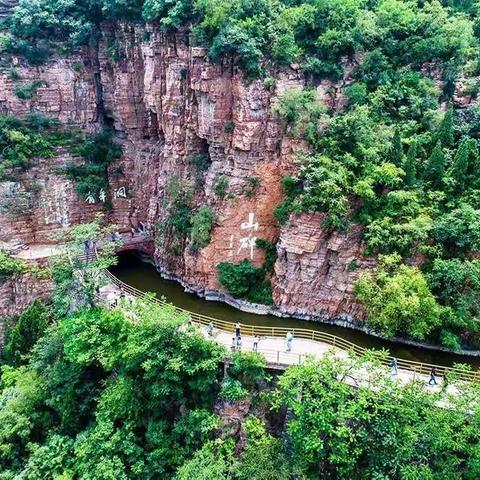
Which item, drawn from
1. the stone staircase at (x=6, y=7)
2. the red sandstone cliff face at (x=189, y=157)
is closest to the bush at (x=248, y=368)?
the red sandstone cliff face at (x=189, y=157)

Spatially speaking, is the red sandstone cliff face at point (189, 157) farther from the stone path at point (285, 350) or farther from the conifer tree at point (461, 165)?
the conifer tree at point (461, 165)

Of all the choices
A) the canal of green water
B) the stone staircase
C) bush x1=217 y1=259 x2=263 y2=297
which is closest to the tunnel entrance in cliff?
the canal of green water

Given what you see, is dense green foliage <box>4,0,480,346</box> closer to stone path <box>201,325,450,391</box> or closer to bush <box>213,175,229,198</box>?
bush <box>213,175,229,198</box>

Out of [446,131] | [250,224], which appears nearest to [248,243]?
[250,224]

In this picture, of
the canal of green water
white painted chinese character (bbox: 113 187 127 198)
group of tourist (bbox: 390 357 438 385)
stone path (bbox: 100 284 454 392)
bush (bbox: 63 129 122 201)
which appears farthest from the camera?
white painted chinese character (bbox: 113 187 127 198)

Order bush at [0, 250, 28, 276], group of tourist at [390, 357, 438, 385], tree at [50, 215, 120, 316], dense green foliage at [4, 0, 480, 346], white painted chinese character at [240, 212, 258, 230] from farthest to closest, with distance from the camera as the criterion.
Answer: bush at [0, 250, 28, 276]
white painted chinese character at [240, 212, 258, 230]
tree at [50, 215, 120, 316]
dense green foliage at [4, 0, 480, 346]
group of tourist at [390, 357, 438, 385]

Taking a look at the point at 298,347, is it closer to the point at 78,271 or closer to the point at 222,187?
the point at 222,187

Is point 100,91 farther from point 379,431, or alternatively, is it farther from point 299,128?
point 379,431
